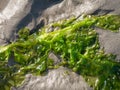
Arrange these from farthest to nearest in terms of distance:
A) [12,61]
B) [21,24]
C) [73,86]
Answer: [21,24] → [12,61] → [73,86]

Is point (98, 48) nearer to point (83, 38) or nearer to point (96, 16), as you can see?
point (83, 38)

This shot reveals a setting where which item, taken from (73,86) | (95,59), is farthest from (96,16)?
(73,86)

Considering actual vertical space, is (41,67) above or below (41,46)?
below

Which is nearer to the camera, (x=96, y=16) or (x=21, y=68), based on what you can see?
(x=21, y=68)

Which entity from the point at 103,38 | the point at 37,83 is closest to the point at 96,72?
the point at 103,38

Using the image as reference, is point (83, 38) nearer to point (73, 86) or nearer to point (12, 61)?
point (73, 86)

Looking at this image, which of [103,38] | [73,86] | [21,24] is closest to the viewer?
[73,86]

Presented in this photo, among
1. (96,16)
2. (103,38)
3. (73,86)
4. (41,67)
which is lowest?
(73,86)
